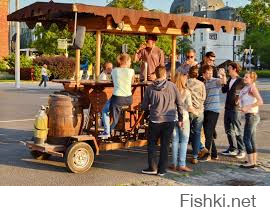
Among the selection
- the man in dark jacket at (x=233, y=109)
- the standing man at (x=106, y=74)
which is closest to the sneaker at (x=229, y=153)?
the man in dark jacket at (x=233, y=109)

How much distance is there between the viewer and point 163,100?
805 centimetres

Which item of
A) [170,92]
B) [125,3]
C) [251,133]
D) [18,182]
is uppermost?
[125,3]

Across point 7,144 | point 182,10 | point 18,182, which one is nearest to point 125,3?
point 7,144

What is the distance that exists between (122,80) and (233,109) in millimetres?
2294

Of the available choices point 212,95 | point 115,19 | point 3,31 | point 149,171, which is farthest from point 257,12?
point 149,171

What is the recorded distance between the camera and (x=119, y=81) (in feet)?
29.2

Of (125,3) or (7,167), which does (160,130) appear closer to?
(7,167)

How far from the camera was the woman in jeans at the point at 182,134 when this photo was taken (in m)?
8.67

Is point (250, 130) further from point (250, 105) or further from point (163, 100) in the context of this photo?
point (163, 100)

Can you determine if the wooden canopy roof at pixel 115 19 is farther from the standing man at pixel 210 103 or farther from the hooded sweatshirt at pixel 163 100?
the hooded sweatshirt at pixel 163 100

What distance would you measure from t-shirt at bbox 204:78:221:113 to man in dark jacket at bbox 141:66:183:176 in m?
1.33

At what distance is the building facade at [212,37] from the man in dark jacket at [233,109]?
11172 centimetres

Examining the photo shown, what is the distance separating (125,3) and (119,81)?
47.2m

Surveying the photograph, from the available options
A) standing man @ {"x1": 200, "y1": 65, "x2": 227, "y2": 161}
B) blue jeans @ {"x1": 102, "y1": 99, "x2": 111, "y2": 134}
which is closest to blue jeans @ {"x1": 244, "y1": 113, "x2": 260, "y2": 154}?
standing man @ {"x1": 200, "y1": 65, "x2": 227, "y2": 161}
